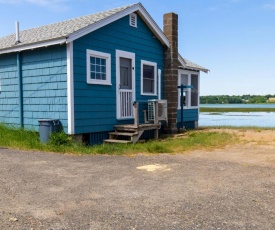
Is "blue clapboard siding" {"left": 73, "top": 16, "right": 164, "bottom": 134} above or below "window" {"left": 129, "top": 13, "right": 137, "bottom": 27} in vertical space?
below

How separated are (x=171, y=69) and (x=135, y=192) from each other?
913 centimetres

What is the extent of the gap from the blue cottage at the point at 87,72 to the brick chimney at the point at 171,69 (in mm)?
109

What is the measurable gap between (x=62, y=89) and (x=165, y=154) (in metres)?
3.64

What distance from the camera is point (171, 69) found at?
13117 millimetres

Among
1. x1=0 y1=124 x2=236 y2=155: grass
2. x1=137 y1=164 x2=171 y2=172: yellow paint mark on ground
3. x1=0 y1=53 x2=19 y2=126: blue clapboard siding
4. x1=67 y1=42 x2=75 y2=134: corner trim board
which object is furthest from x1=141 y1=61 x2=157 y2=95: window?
x1=137 y1=164 x2=171 y2=172: yellow paint mark on ground

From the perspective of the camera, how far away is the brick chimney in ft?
42.9

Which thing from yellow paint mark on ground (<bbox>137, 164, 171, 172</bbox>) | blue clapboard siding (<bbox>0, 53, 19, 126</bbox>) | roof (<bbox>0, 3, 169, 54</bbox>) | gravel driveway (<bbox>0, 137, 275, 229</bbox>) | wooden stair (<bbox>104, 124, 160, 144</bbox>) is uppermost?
roof (<bbox>0, 3, 169, 54</bbox>)

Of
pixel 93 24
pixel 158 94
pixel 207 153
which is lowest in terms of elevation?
pixel 207 153

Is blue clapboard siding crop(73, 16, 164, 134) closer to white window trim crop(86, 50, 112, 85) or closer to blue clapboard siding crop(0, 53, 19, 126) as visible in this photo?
white window trim crop(86, 50, 112, 85)

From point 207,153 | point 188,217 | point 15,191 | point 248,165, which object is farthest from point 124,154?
point 188,217

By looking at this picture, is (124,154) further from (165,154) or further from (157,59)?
(157,59)

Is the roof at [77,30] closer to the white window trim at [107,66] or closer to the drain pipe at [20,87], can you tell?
the drain pipe at [20,87]

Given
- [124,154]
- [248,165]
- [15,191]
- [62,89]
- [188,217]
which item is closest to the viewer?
[188,217]

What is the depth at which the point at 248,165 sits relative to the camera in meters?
6.76
